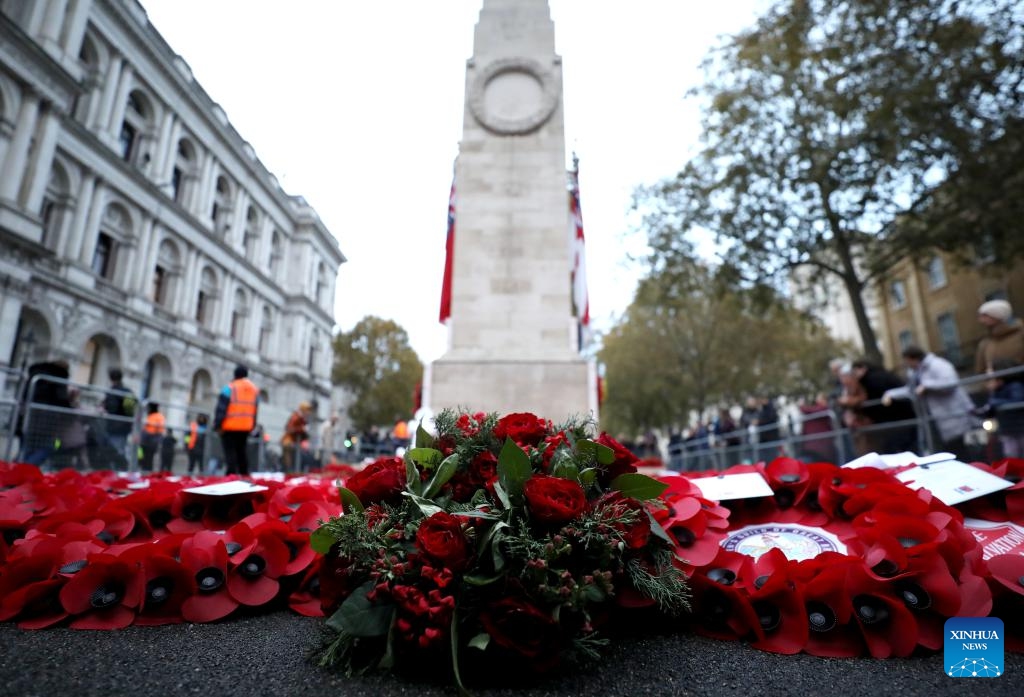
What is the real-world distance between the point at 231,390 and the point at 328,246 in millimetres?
43867

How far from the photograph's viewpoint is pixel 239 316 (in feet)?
123

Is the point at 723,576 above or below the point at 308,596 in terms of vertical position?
above

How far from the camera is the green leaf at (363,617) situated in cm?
170

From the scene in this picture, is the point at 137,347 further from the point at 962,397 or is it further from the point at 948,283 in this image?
the point at 948,283

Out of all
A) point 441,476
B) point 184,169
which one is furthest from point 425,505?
point 184,169

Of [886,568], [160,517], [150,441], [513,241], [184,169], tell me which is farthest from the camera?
[184,169]

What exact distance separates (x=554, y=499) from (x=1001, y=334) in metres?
6.86

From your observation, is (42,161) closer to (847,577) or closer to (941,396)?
(941,396)

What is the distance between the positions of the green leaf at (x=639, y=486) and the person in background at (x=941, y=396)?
5356mm

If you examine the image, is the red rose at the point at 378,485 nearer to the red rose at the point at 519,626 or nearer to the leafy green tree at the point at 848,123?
the red rose at the point at 519,626

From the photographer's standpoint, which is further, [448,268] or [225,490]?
[448,268]

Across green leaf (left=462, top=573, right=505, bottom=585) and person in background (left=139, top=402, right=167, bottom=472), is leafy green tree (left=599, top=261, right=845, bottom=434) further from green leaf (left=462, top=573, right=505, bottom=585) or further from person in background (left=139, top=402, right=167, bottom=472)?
green leaf (left=462, top=573, right=505, bottom=585)

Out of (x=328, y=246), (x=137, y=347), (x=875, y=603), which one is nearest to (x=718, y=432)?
(x=875, y=603)

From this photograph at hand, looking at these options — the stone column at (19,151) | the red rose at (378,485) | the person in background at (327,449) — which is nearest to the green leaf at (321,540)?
the red rose at (378,485)
